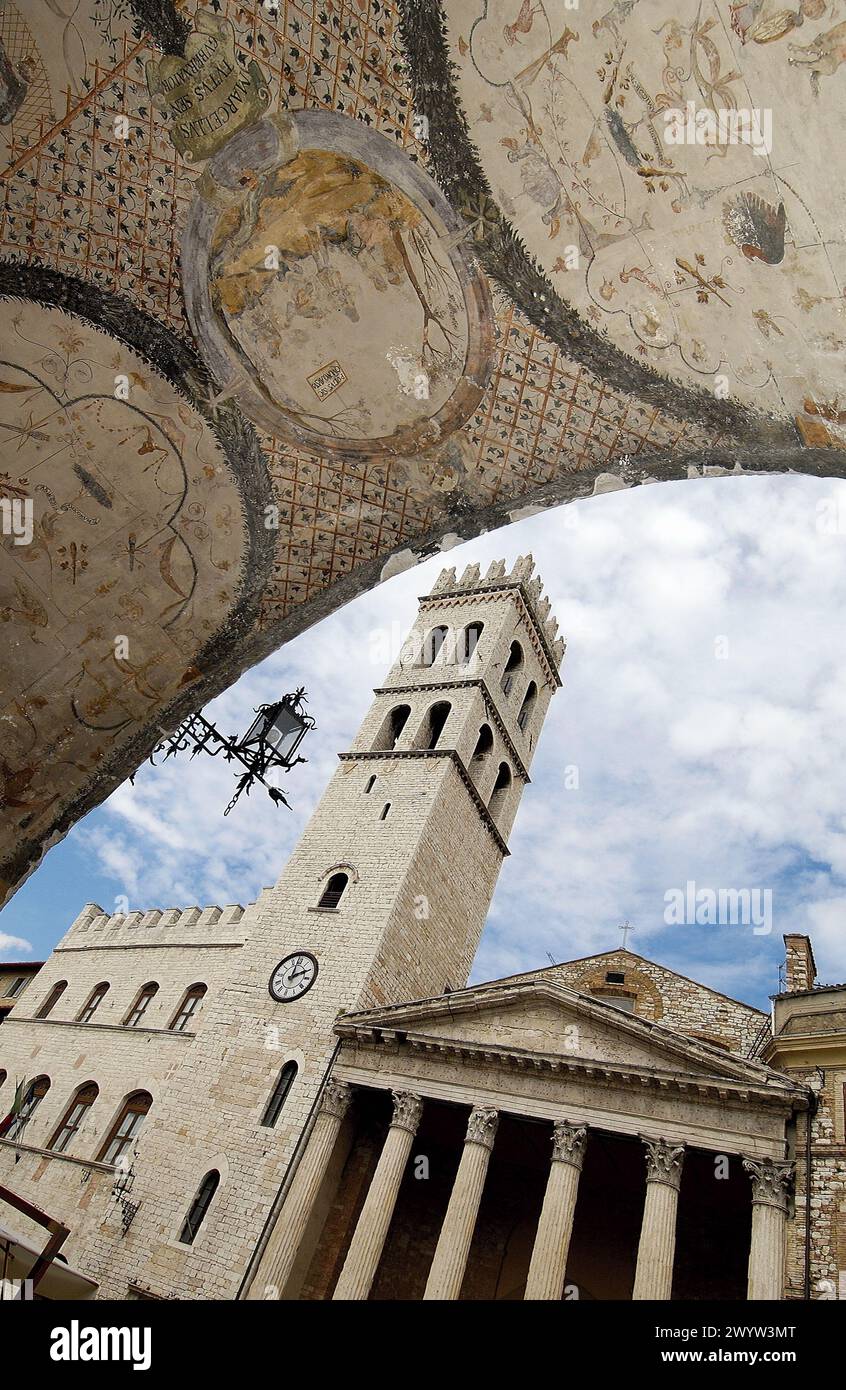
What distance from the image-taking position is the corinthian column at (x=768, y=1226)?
13.1 meters

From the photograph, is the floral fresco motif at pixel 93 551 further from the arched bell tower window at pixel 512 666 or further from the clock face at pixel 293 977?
the arched bell tower window at pixel 512 666

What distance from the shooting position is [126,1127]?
830 inches

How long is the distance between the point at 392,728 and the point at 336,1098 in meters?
11.5

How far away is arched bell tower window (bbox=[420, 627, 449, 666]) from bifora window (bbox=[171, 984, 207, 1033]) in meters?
12.1

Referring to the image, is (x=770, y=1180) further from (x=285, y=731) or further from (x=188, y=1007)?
(x=188, y=1007)

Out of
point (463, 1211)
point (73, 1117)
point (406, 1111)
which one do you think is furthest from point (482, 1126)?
point (73, 1117)

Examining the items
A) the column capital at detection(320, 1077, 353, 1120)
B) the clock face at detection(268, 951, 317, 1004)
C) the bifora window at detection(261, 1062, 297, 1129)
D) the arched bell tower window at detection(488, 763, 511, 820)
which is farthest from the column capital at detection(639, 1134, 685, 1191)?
the arched bell tower window at detection(488, 763, 511, 820)

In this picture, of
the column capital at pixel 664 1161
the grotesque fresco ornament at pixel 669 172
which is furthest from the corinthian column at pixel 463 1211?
the grotesque fresco ornament at pixel 669 172

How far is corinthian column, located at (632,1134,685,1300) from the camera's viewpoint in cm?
1359

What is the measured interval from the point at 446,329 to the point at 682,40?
1.42 metres

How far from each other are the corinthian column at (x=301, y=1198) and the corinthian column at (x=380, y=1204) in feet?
3.22

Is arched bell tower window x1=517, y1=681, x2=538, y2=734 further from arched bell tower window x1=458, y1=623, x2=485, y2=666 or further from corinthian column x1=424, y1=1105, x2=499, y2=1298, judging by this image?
corinthian column x1=424, y1=1105, x2=499, y2=1298

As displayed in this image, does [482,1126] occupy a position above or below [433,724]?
below
